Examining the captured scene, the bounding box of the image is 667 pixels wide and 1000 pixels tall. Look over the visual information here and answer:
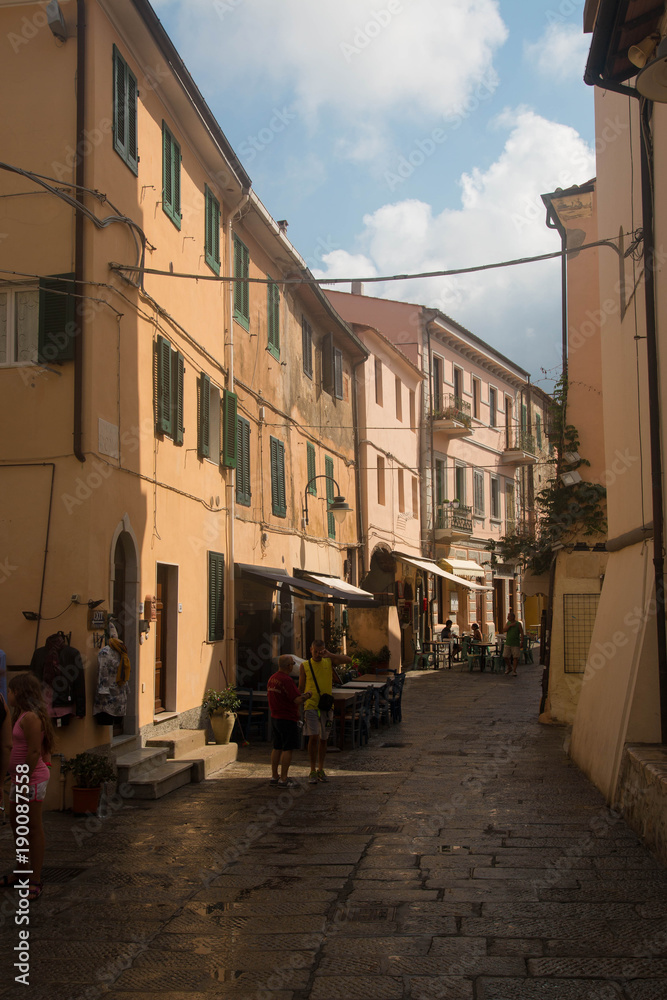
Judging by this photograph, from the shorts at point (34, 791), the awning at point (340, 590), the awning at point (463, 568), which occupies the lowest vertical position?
the shorts at point (34, 791)

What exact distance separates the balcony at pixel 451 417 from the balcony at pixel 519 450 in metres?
6.63

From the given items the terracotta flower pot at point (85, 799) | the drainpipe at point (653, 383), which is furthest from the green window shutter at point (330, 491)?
the terracotta flower pot at point (85, 799)

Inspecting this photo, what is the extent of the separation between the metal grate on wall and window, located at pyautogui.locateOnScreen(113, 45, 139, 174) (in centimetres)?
965

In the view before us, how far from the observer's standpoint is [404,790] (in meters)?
10.7

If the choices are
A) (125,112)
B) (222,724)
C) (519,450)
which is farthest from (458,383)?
(125,112)

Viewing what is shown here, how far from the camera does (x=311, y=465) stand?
2139 cm

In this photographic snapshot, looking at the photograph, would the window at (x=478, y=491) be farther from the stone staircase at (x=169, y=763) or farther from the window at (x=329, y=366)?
the stone staircase at (x=169, y=763)

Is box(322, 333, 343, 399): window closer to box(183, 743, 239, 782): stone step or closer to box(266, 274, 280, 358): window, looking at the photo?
box(266, 274, 280, 358): window

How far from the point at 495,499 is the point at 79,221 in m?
31.9

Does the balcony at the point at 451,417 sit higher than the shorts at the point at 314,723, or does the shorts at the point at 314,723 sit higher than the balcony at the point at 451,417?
the balcony at the point at 451,417

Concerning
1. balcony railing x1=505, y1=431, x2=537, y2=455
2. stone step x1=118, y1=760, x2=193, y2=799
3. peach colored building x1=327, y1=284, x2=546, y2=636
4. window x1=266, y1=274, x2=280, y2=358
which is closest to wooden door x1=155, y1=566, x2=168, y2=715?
stone step x1=118, y1=760, x2=193, y2=799

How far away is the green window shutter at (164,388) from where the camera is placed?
1229cm

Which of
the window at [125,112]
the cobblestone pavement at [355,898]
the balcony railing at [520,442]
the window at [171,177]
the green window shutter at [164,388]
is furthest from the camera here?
the balcony railing at [520,442]

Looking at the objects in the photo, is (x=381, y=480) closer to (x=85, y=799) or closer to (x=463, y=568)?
(x=463, y=568)
